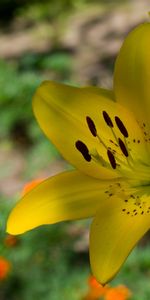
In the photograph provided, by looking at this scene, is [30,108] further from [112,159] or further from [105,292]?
[112,159]

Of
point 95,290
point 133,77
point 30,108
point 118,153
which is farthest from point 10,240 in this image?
point 30,108

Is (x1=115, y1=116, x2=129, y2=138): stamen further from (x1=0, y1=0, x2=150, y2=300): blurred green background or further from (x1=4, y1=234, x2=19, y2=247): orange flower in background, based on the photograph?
(x1=4, y1=234, x2=19, y2=247): orange flower in background

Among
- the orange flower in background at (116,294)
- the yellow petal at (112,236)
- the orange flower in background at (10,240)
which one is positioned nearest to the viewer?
the yellow petal at (112,236)

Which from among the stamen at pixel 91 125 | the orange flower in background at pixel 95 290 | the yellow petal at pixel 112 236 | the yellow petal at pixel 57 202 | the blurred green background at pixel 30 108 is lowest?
the blurred green background at pixel 30 108

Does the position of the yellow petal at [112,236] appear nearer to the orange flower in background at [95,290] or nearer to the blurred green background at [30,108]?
the orange flower in background at [95,290]

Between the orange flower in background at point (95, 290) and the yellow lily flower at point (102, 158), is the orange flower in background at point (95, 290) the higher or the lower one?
the lower one

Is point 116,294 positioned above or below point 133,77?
→ below

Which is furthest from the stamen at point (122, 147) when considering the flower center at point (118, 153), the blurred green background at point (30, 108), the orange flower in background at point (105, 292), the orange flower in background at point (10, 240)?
the orange flower in background at point (10, 240)
